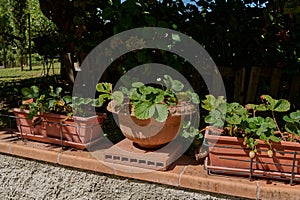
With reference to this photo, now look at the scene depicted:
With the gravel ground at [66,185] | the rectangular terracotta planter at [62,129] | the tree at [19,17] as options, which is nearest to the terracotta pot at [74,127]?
the rectangular terracotta planter at [62,129]

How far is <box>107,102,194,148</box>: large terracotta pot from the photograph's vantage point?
169cm

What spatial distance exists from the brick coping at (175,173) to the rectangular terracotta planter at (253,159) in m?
0.04

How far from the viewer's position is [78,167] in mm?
1834

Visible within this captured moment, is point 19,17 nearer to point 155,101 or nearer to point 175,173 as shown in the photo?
point 155,101

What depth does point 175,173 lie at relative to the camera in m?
1.63

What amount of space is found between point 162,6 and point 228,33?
54cm

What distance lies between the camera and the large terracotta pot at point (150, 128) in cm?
169

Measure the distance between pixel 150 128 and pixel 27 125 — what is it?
92cm

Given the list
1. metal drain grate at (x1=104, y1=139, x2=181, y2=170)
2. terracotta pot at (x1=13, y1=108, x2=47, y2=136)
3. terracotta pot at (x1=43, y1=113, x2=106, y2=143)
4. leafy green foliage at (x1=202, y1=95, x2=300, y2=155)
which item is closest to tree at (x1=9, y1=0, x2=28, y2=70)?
terracotta pot at (x1=13, y1=108, x2=47, y2=136)

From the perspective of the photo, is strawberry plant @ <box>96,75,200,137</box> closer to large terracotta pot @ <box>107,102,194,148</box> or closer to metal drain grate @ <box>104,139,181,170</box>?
large terracotta pot @ <box>107,102,194,148</box>

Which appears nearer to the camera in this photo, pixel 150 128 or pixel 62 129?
pixel 150 128

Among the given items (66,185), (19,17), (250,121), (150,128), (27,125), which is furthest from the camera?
(19,17)

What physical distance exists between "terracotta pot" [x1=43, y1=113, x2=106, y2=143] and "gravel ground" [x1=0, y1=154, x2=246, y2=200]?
0.66 feet

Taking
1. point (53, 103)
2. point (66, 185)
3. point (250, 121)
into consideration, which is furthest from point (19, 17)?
point (250, 121)
